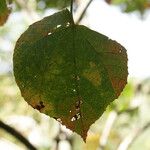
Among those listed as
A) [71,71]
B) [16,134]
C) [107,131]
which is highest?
[71,71]

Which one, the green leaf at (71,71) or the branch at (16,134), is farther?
the branch at (16,134)

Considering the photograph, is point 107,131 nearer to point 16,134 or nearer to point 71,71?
point 16,134

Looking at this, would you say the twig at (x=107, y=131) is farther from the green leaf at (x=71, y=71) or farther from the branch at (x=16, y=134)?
the green leaf at (x=71, y=71)

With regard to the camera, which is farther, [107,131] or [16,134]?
[107,131]

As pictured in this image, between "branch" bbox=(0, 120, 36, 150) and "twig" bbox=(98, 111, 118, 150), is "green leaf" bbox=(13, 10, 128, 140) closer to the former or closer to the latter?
"branch" bbox=(0, 120, 36, 150)

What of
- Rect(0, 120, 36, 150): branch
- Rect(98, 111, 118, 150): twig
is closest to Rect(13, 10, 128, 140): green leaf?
Rect(0, 120, 36, 150): branch

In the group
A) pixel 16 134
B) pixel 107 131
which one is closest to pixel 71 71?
pixel 16 134

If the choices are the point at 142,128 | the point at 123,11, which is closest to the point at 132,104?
the point at 142,128

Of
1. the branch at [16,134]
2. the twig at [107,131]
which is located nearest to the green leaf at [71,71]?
the branch at [16,134]
